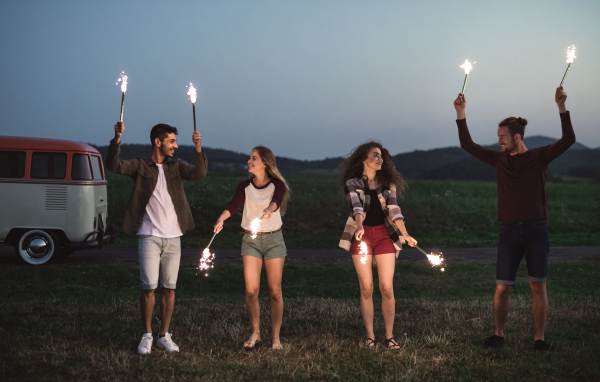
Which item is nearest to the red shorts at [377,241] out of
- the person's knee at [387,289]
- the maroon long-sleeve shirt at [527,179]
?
the person's knee at [387,289]

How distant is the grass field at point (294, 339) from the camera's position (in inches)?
200

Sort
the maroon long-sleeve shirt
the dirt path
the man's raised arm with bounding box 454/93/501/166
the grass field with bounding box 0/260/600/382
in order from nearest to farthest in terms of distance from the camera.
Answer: the grass field with bounding box 0/260/600/382 → the maroon long-sleeve shirt → the man's raised arm with bounding box 454/93/501/166 → the dirt path

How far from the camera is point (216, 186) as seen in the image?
3250 cm

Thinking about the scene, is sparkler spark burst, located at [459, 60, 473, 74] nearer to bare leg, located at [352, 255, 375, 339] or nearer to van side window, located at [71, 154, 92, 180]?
bare leg, located at [352, 255, 375, 339]

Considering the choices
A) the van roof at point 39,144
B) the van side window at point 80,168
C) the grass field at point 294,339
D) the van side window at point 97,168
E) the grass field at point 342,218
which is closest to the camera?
the grass field at point 294,339

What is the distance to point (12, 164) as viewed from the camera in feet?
43.8

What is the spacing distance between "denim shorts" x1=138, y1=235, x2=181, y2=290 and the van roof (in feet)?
30.4

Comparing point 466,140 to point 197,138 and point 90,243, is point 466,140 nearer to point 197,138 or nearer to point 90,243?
point 197,138

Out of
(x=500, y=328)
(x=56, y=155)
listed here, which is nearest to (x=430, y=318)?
(x=500, y=328)

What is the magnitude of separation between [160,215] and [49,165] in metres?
9.42

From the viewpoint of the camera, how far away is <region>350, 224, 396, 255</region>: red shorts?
5803 millimetres

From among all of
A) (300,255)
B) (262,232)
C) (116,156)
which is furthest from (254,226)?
(300,255)

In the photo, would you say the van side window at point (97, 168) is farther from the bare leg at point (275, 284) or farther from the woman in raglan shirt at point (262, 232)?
the bare leg at point (275, 284)

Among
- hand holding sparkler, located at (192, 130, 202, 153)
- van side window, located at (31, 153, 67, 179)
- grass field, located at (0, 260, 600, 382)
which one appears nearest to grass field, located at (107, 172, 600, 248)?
van side window, located at (31, 153, 67, 179)
